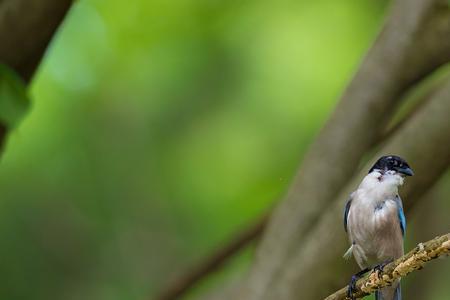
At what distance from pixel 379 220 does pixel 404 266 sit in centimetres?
72

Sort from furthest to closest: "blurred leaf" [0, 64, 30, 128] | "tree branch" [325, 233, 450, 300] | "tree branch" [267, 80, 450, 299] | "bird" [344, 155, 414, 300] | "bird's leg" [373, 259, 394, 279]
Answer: "blurred leaf" [0, 64, 30, 128] → "tree branch" [267, 80, 450, 299] → "bird" [344, 155, 414, 300] → "bird's leg" [373, 259, 394, 279] → "tree branch" [325, 233, 450, 300]

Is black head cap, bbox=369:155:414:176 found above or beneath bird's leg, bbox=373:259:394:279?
above

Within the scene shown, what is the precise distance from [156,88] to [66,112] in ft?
4.20

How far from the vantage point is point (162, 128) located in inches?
534

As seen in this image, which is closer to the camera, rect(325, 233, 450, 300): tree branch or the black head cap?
rect(325, 233, 450, 300): tree branch

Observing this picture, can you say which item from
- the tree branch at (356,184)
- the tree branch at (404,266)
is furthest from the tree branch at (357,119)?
the tree branch at (404,266)

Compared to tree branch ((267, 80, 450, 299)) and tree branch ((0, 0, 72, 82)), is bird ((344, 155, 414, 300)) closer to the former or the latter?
tree branch ((267, 80, 450, 299))

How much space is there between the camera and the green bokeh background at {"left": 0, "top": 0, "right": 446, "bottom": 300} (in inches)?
504

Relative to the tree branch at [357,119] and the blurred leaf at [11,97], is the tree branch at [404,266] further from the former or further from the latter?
the blurred leaf at [11,97]

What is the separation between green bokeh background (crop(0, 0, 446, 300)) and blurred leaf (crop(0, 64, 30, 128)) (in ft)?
17.1

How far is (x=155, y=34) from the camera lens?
13.5 metres

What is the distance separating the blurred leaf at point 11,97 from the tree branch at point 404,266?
3.48 metres

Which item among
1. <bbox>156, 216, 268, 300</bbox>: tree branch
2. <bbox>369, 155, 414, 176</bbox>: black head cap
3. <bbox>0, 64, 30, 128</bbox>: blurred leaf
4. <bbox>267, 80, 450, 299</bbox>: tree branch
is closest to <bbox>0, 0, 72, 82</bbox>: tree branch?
<bbox>0, 64, 30, 128</bbox>: blurred leaf

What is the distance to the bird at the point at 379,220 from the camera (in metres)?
4.79
